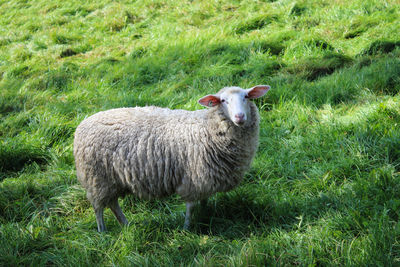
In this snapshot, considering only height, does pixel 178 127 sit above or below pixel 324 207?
above

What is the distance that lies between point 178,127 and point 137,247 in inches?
40.7

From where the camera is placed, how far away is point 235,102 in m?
2.72

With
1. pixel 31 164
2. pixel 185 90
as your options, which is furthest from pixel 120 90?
pixel 31 164

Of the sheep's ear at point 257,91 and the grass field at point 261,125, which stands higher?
the sheep's ear at point 257,91

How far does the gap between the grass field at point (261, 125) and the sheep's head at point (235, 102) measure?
0.72m

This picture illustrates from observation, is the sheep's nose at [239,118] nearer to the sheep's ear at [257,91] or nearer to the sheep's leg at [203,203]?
the sheep's ear at [257,91]

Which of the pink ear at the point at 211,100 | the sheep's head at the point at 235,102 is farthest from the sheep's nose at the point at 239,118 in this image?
the pink ear at the point at 211,100

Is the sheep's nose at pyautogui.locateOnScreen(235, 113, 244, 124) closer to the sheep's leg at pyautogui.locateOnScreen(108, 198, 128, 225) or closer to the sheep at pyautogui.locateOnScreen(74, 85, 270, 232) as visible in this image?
the sheep at pyautogui.locateOnScreen(74, 85, 270, 232)

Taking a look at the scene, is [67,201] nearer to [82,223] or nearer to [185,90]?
[82,223]

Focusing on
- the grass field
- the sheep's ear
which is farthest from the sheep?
the grass field

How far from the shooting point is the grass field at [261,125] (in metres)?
2.42

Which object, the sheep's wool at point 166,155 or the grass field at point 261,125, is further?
the sheep's wool at point 166,155

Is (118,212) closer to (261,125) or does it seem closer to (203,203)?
(203,203)

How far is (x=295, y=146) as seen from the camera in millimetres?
3459
